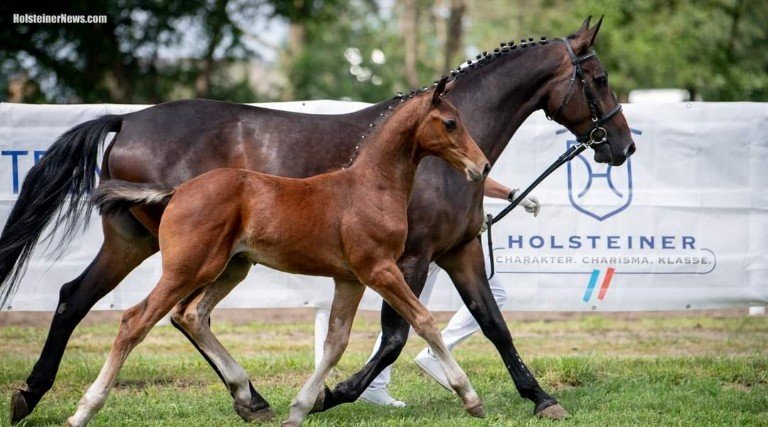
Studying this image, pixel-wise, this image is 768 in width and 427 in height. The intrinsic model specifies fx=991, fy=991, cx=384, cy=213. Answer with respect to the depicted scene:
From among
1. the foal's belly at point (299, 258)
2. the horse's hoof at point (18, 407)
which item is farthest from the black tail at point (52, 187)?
the foal's belly at point (299, 258)

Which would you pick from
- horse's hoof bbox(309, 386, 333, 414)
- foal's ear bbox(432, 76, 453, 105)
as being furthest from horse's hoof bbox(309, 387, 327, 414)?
foal's ear bbox(432, 76, 453, 105)

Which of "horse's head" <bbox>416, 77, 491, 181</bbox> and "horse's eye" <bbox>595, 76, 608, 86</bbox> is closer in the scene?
"horse's head" <bbox>416, 77, 491, 181</bbox>

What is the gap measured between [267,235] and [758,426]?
2.72 m

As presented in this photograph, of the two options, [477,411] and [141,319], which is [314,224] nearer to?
[141,319]

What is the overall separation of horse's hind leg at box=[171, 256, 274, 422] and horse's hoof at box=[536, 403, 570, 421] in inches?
58.9

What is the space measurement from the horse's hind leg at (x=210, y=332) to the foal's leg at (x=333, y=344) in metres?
0.35

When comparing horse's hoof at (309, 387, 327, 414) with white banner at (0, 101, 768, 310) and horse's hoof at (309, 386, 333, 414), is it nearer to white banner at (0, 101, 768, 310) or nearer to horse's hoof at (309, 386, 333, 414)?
horse's hoof at (309, 386, 333, 414)

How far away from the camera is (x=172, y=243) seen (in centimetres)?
455

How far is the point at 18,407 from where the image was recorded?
5.12m

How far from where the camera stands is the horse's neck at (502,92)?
5.56 metres

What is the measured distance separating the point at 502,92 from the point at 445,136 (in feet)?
3.09

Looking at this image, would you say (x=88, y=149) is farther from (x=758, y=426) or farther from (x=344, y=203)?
(x=758, y=426)

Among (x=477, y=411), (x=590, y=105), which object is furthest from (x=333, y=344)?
(x=590, y=105)

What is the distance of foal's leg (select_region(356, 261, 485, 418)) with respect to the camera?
15.3ft
